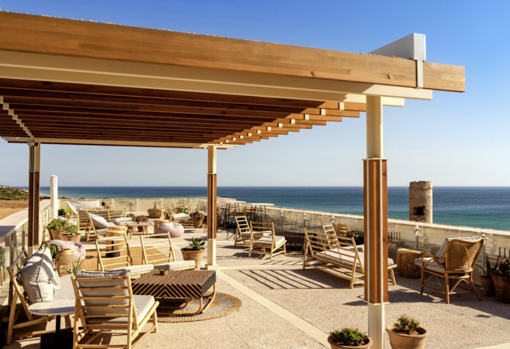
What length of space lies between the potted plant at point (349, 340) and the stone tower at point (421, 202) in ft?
27.9

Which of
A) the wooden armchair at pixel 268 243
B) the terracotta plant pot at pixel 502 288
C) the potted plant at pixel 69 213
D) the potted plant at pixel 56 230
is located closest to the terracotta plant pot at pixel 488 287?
the terracotta plant pot at pixel 502 288

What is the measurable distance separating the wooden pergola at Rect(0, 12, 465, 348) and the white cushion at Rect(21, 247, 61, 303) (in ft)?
5.93

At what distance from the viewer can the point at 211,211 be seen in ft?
29.9

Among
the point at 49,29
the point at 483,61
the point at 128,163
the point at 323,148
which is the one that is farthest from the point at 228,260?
the point at 128,163

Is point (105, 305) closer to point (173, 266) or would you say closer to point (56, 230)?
point (173, 266)

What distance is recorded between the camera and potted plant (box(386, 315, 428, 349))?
400 cm

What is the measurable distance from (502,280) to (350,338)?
391 centimetres

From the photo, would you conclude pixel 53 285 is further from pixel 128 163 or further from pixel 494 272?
pixel 128 163

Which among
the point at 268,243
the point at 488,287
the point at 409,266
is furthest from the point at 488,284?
the point at 268,243

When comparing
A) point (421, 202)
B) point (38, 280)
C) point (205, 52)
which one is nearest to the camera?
point (205, 52)

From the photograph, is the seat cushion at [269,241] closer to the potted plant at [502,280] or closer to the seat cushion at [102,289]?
the potted plant at [502,280]

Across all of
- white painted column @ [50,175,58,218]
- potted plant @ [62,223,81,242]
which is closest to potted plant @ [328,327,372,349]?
potted plant @ [62,223,81,242]

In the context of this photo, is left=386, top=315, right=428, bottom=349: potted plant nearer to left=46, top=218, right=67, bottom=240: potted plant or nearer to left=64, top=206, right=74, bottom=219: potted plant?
left=46, top=218, right=67, bottom=240: potted plant

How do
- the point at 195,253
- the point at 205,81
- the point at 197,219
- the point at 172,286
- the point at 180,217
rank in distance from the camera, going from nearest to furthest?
the point at 205,81, the point at 172,286, the point at 195,253, the point at 180,217, the point at 197,219
